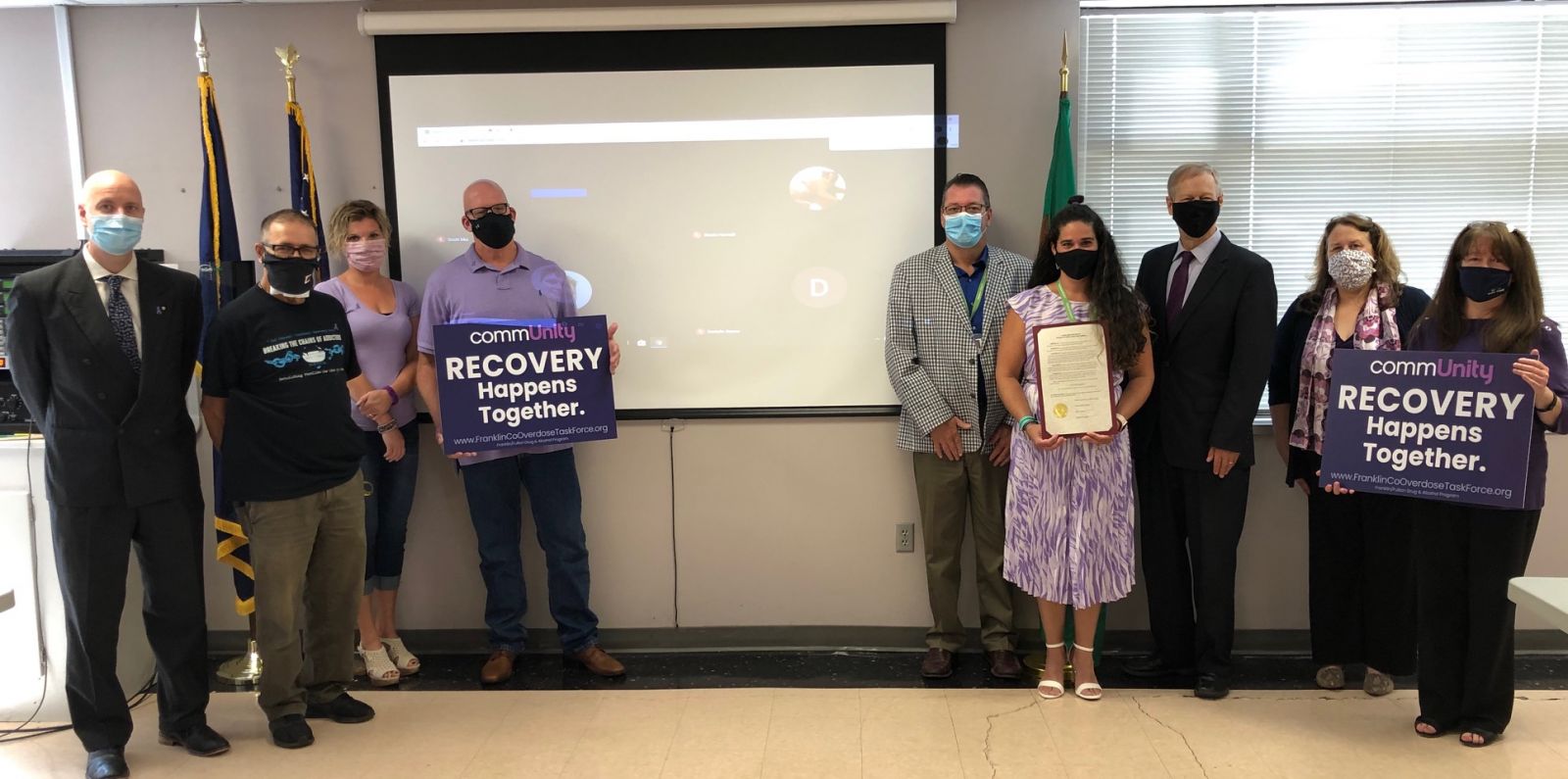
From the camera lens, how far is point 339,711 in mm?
3047

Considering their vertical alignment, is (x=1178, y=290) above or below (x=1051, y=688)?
above

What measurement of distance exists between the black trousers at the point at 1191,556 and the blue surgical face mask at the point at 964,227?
95 centimetres

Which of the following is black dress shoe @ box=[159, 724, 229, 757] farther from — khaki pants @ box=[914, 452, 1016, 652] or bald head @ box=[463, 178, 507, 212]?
khaki pants @ box=[914, 452, 1016, 652]

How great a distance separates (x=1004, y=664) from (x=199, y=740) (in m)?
2.63

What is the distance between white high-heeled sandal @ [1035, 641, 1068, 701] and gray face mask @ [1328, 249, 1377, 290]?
4.94ft

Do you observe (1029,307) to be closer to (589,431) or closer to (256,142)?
(589,431)

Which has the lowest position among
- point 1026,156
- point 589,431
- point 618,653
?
point 618,653

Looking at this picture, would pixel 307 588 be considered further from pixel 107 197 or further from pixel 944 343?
pixel 944 343

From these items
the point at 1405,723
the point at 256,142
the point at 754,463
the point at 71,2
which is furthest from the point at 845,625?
the point at 71,2

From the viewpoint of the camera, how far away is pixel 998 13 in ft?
11.4

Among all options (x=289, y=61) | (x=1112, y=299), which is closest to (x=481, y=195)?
(x=289, y=61)

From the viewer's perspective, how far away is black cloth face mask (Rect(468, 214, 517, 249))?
3.24 metres

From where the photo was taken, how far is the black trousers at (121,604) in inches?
104

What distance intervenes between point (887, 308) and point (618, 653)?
1.72 metres
